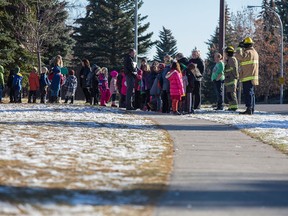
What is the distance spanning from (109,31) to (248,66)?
51409 millimetres

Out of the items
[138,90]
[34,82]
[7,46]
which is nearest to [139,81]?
[138,90]

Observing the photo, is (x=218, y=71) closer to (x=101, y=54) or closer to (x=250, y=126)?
(x=250, y=126)

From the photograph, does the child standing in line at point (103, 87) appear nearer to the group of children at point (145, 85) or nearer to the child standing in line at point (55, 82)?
the group of children at point (145, 85)

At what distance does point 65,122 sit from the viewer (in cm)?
1367

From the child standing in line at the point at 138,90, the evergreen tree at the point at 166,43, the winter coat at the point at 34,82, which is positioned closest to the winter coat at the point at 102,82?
the child standing in line at the point at 138,90

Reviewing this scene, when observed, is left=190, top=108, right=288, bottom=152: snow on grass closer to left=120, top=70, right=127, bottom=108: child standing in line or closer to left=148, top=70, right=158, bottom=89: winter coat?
left=148, top=70, right=158, bottom=89: winter coat

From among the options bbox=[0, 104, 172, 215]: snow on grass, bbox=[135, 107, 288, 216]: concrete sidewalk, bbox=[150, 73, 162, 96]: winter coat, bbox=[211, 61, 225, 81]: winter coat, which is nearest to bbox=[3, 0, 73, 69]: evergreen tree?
bbox=[150, 73, 162, 96]: winter coat

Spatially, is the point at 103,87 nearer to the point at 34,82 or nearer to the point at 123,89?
the point at 123,89

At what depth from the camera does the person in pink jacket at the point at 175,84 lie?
1827cm

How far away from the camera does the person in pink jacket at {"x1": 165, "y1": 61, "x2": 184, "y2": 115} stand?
18.3m

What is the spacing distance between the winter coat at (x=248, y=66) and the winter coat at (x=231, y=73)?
786 millimetres

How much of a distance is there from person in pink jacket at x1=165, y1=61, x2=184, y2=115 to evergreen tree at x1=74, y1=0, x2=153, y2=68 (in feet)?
161

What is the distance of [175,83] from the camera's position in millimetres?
18297

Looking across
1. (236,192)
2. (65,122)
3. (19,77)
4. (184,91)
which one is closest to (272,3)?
(19,77)
